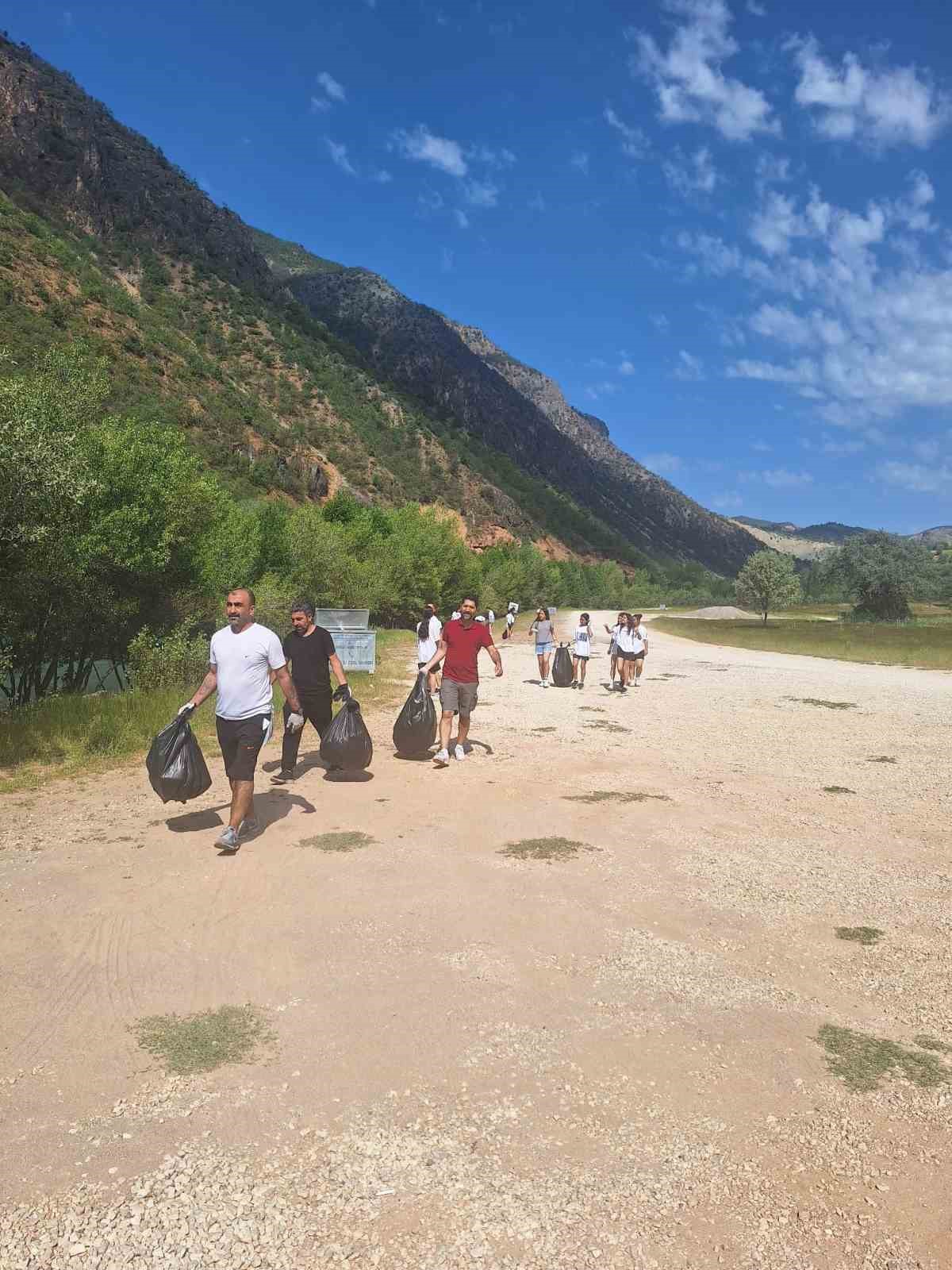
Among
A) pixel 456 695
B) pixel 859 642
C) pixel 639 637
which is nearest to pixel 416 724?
pixel 456 695

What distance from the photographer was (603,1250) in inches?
94.0

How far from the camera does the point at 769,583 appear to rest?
323ft

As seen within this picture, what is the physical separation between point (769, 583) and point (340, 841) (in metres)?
100

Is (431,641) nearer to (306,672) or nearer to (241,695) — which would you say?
(306,672)

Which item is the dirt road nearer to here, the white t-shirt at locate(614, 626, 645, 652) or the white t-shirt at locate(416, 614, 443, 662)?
the white t-shirt at locate(416, 614, 443, 662)

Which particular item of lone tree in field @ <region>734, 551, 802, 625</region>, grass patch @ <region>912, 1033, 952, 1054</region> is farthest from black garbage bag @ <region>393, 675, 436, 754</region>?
lone tree in field @ <region>734, 551, 802, 625</region>

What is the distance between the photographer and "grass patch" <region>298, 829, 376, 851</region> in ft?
20.3

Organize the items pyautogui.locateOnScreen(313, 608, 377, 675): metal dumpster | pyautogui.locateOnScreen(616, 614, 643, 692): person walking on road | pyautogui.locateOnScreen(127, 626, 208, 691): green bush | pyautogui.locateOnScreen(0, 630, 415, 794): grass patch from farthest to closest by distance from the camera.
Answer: pyautogui.locateOnScreen(616, 614, 643, 692): person walking on road
pyautogui.locateOnScreen(313, 608, 377, 675): metal dumpster
pyautogui.locateOnScreen(127, 626, 208, 691): green bush
pyautogui.locateOnScreen(0, 630, 415, 794): grass patch

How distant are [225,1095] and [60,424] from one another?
12629mm

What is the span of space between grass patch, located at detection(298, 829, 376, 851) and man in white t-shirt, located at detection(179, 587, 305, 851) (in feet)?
1.90

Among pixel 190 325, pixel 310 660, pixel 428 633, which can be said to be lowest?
pixel 310 660

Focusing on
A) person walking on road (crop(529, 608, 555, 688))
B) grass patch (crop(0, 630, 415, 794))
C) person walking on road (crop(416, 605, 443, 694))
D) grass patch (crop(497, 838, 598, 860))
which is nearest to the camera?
grass patch (crop(497, 838, 598, 860))

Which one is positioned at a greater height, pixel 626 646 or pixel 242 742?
pixel 626 646

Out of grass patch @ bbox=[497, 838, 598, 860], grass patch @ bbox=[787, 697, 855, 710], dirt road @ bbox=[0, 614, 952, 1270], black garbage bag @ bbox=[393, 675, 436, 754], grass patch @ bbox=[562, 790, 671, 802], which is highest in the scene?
black garbage bag @ bbox=[393, 675, 436, 754]
